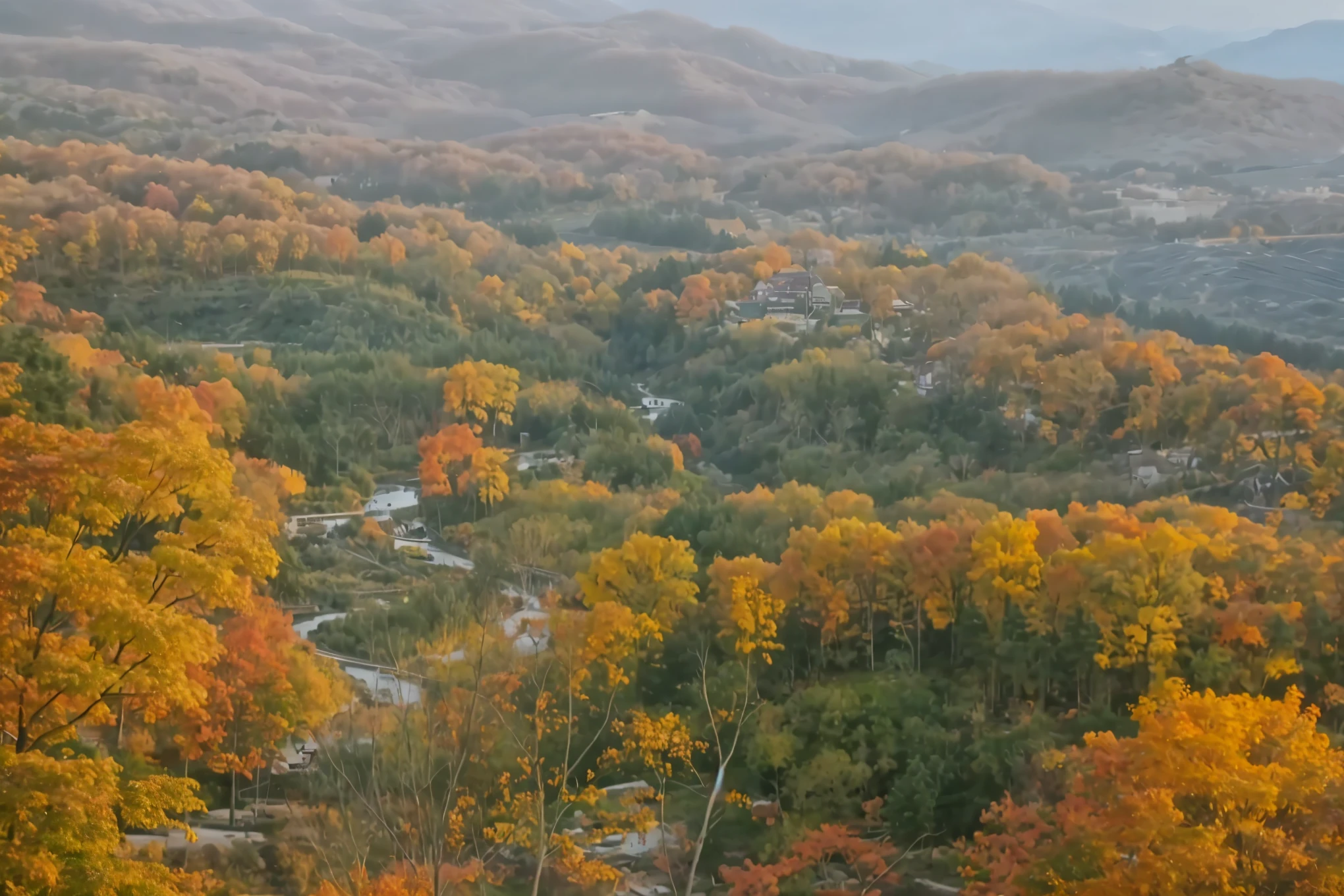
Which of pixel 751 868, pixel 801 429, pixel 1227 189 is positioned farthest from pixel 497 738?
pixel 1227 189

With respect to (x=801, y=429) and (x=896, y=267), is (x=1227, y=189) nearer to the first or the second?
(x=896, y=267)

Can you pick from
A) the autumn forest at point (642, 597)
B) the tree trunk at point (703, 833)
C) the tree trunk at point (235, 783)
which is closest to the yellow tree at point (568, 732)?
the autumn forest at point (642, 597)

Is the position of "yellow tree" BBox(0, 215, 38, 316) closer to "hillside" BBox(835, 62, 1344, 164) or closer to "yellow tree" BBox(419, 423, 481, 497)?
"yellow tree" BBox(419, 423, 481, 497)

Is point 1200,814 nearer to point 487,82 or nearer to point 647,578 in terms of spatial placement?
point 647,578

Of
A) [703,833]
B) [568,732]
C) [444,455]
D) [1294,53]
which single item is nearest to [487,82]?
[444,455]

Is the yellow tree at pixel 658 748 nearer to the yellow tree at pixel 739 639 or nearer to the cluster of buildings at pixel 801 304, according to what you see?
the yellow tree at pixel 739 639
